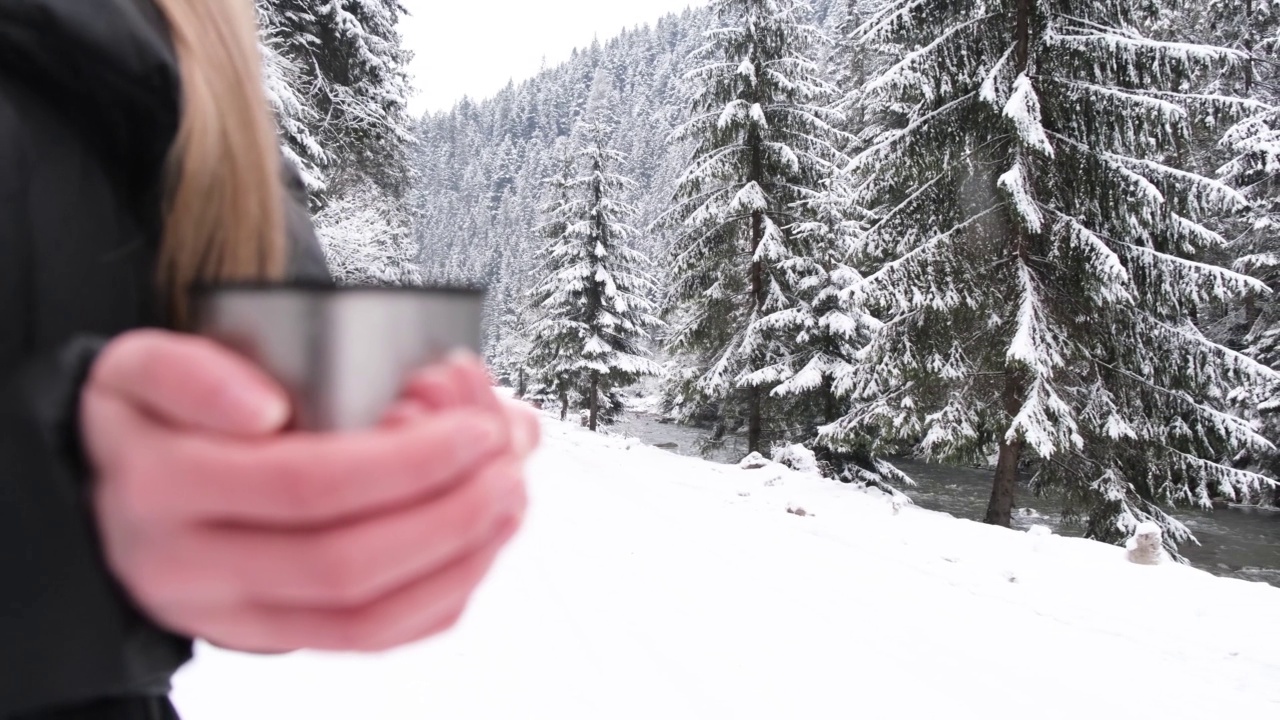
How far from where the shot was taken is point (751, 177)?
46.5ft

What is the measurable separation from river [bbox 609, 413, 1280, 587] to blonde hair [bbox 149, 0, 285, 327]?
1189 centimetres

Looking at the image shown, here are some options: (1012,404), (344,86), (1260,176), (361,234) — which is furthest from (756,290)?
(1260,176)

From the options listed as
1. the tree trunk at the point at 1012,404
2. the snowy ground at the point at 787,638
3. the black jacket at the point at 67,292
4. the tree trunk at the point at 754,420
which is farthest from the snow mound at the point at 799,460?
the black jacket at the point at 67,292

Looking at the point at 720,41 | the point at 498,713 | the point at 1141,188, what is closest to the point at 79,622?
the point at 498,713

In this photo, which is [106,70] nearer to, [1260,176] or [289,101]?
[289,101]

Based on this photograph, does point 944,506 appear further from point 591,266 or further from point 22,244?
point 22,244

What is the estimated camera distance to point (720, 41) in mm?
13859

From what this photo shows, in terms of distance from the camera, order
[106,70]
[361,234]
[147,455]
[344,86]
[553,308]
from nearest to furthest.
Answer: [147,455] → [106,70] → [344,86] → [361,234] → [553,308]

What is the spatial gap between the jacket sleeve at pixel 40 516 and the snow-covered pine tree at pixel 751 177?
13.3m

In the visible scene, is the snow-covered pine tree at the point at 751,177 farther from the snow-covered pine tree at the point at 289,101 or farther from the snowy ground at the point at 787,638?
the snowy ground at the point at 787,638

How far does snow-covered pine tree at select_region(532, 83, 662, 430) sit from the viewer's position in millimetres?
22531

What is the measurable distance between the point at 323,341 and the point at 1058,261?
393 inches

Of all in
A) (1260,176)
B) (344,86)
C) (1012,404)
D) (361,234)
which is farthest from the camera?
(1260,176)

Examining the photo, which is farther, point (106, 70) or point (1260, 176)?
point (1260, 176)
